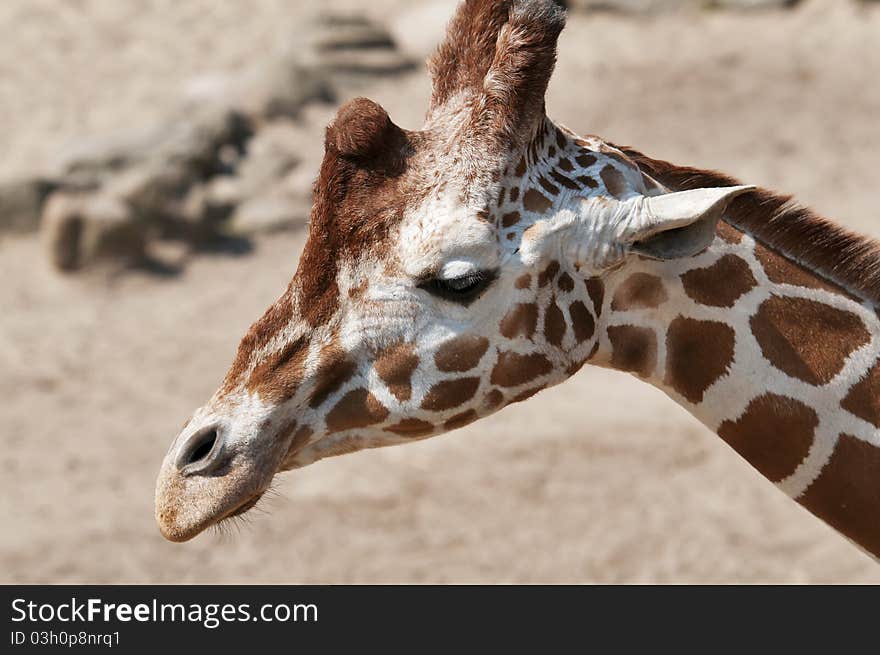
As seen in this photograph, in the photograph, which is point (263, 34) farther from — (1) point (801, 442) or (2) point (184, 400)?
(1) point (801, 442)

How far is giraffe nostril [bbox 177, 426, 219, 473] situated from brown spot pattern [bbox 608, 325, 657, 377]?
1.33 meters

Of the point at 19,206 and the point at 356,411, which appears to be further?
the point at 19,206

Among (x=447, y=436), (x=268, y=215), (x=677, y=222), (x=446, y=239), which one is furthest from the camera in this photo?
(x=268, y=215)

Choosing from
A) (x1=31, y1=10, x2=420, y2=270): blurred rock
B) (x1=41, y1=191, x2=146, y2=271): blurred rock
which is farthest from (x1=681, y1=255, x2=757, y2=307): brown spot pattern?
(x1=41, y1=191, x2=146, y2=271): blurred rock

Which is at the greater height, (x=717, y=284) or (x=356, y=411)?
(x=717, y=284)

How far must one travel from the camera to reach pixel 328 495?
9.28 metres

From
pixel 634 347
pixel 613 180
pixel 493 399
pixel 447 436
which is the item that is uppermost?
pixel 613 180

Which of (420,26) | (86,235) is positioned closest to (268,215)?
(86,235)

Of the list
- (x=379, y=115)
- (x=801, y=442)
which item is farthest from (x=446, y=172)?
(x=801, y=442)

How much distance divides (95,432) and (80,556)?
6.53ft

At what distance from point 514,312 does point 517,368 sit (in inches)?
7.7

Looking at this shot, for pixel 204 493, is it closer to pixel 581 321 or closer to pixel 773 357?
pixel 581 321

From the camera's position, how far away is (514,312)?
12.1 ft

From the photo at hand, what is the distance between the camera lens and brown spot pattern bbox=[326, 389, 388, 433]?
3.76 meters
